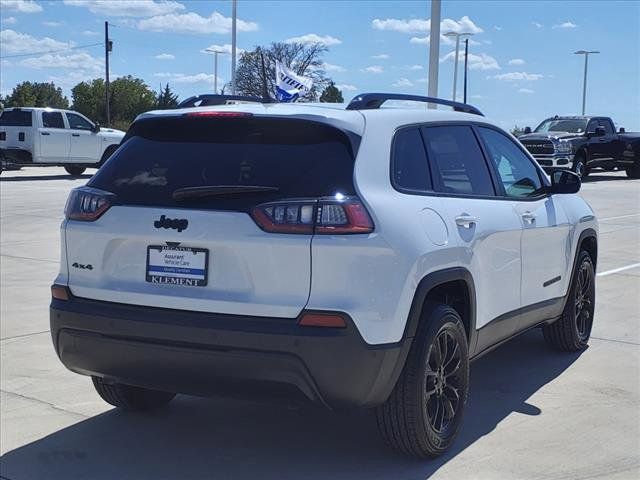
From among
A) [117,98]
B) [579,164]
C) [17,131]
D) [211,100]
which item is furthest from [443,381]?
[117,98]

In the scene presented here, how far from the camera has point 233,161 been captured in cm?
385

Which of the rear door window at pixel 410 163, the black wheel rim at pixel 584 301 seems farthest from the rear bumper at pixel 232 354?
the black wheel rim at pixel 584 301

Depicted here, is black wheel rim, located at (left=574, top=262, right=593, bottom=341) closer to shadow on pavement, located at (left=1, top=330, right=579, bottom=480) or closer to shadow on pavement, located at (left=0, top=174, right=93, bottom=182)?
shadow on pavement, located at (left=1, top=330, right=579, bottom=480)

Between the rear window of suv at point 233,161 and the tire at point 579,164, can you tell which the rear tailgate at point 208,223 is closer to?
the rear window of suv at point 233,161

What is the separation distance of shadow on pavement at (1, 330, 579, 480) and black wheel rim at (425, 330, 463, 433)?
0.21m

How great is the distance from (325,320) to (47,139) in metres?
24.0

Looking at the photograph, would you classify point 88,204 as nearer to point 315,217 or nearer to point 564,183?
point 315,217

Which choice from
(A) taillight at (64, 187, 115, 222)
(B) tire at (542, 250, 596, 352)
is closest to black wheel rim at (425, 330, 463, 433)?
A: (A) taillight at (64, 187, 115, 222)

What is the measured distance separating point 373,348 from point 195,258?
0.88 metres

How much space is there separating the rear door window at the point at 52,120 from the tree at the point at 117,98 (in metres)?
57.5

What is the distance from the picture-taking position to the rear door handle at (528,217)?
16.9 feet

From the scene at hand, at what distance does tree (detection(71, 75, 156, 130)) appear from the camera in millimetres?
86250

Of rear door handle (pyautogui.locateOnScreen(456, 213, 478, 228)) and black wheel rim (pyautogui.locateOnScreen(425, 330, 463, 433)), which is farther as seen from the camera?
rear door handle (pyautogui.locateOnScreen(456, 213, 478, 228))

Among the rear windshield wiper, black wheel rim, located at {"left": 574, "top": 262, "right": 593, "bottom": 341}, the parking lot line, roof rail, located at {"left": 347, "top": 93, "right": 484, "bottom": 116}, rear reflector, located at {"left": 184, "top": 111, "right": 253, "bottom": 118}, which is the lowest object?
the parking lot line
